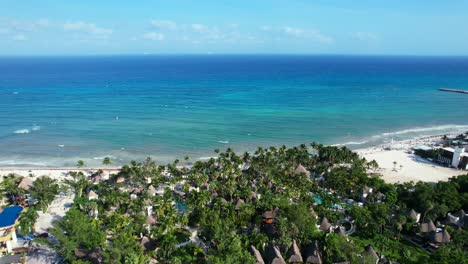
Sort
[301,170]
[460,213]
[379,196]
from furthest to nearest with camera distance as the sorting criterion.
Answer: [301,170], [379,196], [460,213]

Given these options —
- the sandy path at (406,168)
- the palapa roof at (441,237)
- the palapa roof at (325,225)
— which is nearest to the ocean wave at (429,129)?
the sandy path at (406,168)

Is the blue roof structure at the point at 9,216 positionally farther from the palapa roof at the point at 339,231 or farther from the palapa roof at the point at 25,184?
the palapa roof at the point at 339,231

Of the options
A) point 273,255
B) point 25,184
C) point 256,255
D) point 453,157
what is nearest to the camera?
point 256,255

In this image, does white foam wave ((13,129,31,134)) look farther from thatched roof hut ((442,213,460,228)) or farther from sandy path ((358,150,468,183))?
thatched roof hut ((442,213,460,228))

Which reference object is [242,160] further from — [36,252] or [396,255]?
[36,252]

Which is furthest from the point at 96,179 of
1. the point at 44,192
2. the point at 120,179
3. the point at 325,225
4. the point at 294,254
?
the point at 325,225

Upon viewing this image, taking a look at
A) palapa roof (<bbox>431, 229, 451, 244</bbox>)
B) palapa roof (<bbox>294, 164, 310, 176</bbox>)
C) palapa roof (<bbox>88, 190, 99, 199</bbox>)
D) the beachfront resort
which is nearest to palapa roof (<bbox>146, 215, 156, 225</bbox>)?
the beachfront resort

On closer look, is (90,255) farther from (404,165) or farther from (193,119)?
(193,119)
